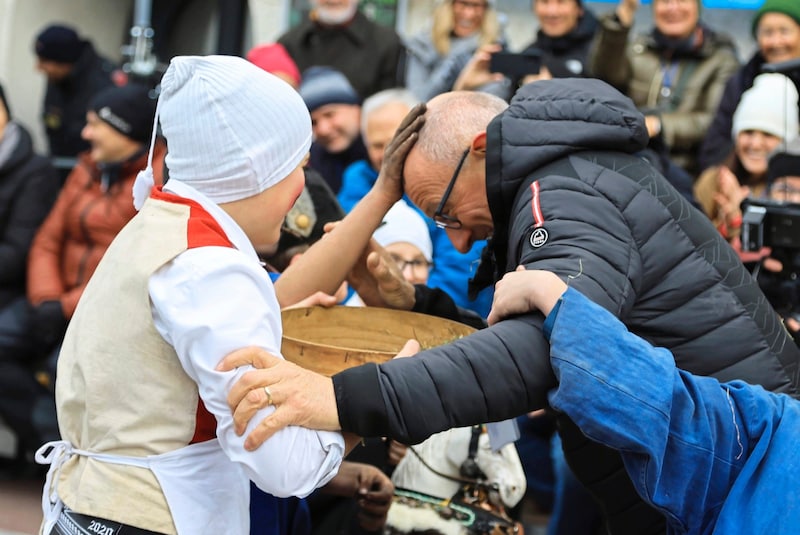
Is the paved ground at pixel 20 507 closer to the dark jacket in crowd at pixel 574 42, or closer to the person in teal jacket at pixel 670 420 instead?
the dark jacket in crowd at pixel 574 42

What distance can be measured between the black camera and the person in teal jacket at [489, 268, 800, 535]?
5.35 feet

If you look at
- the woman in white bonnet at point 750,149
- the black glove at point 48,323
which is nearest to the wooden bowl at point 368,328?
the woman in white bonnet at point 750,149

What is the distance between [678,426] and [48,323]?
13.8ft

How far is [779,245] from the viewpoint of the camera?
373 centimetres

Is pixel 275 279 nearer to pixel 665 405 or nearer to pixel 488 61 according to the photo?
pixel 665 405

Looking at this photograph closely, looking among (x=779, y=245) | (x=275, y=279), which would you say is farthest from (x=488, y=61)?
(x=275, y=279)

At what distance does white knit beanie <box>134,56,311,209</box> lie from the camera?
6.89 ft

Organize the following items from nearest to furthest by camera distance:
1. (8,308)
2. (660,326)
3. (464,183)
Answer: (660,326) → (464,183) → (8,308)

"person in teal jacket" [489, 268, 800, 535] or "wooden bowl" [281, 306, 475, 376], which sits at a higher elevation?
"person in teal jacket" [489, 268, 800, 535]

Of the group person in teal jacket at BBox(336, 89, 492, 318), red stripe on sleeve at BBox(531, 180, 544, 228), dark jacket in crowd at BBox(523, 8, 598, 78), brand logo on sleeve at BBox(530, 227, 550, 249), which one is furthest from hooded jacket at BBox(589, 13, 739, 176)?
brand logo on sleeve at BBox(530, 227, 550, 249)

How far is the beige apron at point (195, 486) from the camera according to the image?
2.07 m

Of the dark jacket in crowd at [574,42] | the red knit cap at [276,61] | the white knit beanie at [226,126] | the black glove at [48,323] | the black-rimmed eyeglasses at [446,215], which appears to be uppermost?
the white knit beanie at [226,126]

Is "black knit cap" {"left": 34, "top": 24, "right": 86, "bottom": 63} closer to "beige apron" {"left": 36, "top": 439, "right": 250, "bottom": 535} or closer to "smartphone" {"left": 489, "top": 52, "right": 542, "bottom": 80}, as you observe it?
"smartphone" {"left": 489, "top": 52, "right": 542, "bottom": 80}

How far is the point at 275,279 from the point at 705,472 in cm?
156
